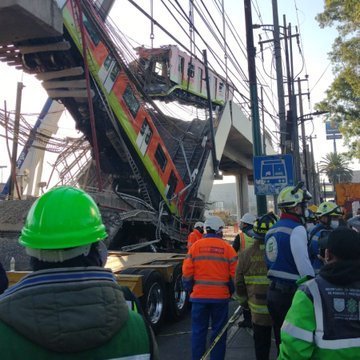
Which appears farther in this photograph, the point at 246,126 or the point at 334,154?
the point at 334,154

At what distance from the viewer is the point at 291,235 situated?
4.51 meters

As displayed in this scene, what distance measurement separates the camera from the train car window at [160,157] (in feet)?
47.0

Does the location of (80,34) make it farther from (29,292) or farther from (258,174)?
(29,292)

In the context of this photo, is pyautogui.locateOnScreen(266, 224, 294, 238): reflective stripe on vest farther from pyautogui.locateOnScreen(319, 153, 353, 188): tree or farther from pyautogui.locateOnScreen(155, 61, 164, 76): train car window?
pyautogui.locateOnScreen(319, 153, 353, 188): tree

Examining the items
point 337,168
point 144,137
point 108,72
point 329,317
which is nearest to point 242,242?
point 329,317

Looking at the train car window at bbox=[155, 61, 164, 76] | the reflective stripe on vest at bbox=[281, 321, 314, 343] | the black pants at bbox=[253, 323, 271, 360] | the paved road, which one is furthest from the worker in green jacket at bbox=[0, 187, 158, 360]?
the train car window at bbox=[155, 61, 164, 76]

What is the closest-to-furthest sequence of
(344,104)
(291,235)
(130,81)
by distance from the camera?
(291,235) < (130,81) < (344,104)

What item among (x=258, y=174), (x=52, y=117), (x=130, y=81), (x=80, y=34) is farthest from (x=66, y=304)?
(x=52, y=117)

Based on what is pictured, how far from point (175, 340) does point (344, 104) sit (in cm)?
1950

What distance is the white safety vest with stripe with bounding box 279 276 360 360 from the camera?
2.26 meters

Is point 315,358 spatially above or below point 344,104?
below

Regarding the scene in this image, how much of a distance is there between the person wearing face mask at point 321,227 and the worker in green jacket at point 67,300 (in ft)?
13.7

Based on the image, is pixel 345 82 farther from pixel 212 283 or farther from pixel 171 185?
pixel 212 283

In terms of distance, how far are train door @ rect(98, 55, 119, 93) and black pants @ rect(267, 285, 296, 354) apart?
29.1ft
